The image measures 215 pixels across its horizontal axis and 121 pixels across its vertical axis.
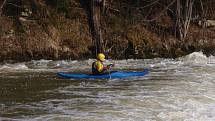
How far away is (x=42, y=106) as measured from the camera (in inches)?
389

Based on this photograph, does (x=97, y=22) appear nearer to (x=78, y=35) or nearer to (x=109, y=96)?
(x=78, y=35)

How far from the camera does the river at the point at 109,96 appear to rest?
916 cm

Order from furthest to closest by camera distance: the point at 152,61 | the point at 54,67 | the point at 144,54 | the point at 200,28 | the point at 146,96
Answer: the point at 200,28, the point at 144,54, the point at 152,61, the point at 54,67, the point at 146,96

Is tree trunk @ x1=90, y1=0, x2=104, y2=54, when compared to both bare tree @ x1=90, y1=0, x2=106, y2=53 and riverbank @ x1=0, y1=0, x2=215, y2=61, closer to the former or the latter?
bare tree @ x1=90, y1=0, x2=106, y2=53

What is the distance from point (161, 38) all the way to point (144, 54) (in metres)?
1.60

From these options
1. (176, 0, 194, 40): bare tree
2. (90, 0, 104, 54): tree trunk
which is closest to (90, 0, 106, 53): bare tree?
(90, 0, 104, 54): tree trunk

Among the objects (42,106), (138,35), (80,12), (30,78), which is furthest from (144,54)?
(42,106)

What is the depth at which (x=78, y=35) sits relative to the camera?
68.2ft

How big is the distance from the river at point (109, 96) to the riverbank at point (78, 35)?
9.77ft

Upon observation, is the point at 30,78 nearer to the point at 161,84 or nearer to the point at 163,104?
the point at 161,84

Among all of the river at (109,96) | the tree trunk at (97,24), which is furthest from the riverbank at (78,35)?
the river at (109,96)

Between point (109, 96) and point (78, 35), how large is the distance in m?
9.98

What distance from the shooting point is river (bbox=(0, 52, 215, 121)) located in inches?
361

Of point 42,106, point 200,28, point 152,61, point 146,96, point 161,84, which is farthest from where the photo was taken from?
point 200,28
